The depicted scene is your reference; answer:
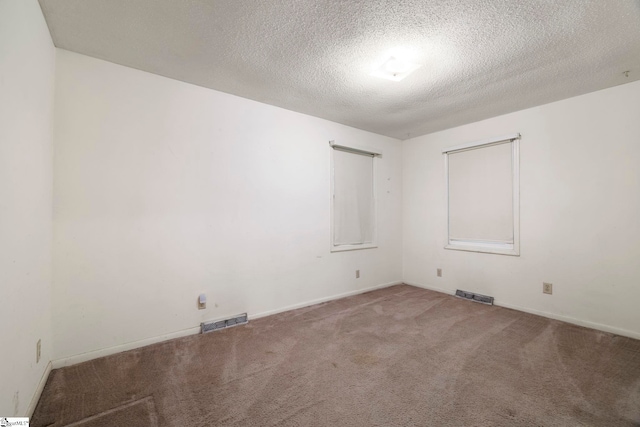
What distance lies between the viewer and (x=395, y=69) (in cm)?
221

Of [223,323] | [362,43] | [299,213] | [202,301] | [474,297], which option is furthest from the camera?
[474,297]

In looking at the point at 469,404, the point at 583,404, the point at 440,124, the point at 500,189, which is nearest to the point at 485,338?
the point at 583,404

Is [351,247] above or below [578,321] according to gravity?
above

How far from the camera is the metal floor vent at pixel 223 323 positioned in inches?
102

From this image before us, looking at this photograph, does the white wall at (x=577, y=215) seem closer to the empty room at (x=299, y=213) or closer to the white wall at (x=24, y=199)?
the empty room at (x=299, y=213)

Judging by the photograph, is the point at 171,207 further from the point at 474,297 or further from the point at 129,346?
the point at 474,297

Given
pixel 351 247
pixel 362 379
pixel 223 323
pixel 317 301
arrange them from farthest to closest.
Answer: pixel 351 247, pixel 317 301, pixel 223 323, pixel 362 379

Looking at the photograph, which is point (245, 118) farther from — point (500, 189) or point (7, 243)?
point (500, 189)

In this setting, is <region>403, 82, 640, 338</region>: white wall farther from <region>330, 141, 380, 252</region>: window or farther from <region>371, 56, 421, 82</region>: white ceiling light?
<region>371, 56, 421, 82</region>: white ceiling light

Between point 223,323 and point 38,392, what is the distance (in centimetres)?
130

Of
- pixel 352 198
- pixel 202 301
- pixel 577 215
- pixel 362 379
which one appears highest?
pixel 352 198

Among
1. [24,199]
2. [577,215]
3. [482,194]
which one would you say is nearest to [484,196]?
[482,194]

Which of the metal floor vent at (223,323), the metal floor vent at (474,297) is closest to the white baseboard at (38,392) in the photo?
the metal floor vent at (223,323)

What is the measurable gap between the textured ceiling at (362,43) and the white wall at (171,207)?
1.08ft
